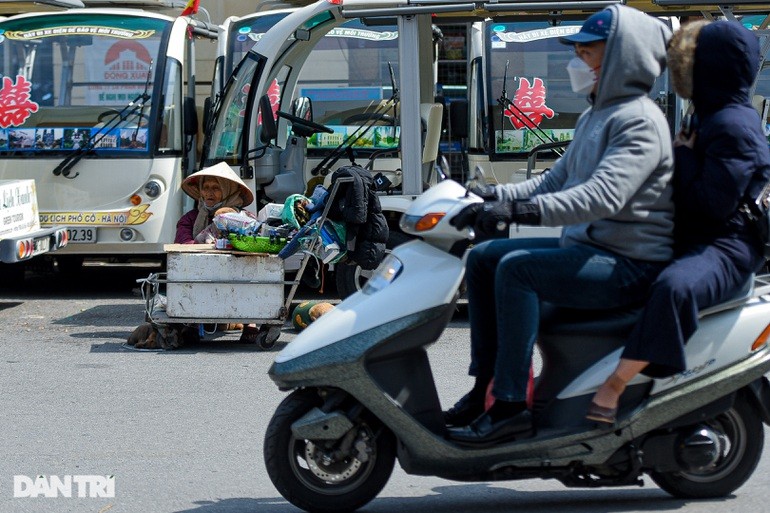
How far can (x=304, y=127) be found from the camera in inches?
449

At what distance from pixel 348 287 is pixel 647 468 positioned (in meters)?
5.64

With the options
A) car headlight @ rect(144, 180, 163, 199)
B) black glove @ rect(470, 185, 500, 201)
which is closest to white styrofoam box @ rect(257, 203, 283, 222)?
car headlight @ rect(144, 180, 163, 199)

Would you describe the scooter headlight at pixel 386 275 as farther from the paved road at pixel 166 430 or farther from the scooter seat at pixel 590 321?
the paved road at pixel 166 430

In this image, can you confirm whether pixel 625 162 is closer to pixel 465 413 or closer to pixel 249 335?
pixel 465 413

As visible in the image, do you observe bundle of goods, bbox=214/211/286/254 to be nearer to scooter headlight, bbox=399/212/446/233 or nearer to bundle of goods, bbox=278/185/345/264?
bundle of goods, bbox=278/185/345/264

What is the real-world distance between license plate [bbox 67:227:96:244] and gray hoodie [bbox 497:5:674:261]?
7.43 m

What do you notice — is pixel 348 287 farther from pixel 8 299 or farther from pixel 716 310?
pixel 716 310

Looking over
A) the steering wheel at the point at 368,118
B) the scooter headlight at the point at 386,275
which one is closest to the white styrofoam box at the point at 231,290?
the steering wheel at the point at 368,118

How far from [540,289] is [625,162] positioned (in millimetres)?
490

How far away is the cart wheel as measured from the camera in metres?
8.51

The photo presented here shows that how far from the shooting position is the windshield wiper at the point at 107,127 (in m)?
11.2

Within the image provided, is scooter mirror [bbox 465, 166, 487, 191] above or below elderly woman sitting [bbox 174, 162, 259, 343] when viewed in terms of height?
above

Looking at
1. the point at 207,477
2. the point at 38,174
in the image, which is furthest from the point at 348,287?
the point at 207,477

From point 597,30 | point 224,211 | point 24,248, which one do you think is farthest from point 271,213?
point 597,30
